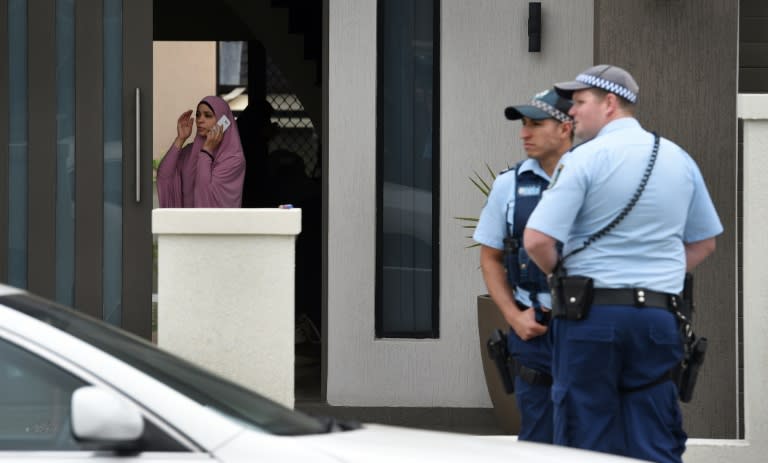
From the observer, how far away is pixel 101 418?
342 centimetres

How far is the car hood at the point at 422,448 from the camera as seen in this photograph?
3791mm

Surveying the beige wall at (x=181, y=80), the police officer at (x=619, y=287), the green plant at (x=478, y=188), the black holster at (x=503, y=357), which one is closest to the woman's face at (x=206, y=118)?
the green plant at (x=478, y=188)

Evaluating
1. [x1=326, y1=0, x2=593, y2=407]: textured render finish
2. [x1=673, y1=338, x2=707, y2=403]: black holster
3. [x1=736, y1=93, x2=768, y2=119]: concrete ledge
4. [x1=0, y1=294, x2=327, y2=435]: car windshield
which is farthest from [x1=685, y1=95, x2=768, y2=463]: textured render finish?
[x1=0, y1=294, x2=327, y2=435]: car windshield

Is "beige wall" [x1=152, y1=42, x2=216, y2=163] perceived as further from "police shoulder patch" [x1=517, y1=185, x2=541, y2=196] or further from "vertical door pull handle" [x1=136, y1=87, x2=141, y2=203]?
"police shoulder patch" [x1=517, y1=185, x2=541, y2=196]

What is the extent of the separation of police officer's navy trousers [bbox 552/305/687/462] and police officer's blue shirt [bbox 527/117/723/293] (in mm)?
134

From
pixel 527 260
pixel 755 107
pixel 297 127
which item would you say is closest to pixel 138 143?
pixel 755 107

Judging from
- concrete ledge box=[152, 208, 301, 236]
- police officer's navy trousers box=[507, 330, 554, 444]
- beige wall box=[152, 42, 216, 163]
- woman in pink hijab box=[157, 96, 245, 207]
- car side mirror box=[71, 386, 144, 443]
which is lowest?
police officer's navy trousers box=[507, 330, 554, 444]

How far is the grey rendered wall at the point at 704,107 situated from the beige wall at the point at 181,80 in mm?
26340

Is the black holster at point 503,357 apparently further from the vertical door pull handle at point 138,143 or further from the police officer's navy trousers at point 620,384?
the vertical door pull handle at point 138,143

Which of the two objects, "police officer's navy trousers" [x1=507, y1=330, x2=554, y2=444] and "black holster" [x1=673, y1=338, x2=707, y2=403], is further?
"police officer's navy trousers" [x1=507, y1=330, x2=554, y2=444]

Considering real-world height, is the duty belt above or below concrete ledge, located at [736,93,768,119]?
below

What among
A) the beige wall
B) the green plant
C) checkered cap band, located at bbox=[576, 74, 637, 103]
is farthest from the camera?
the beige wall

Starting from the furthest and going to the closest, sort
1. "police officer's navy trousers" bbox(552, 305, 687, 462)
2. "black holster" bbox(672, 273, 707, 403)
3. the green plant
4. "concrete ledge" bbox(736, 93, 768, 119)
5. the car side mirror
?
the green plant, "concrete ledge" bbox(736, 93, 768, 119), "black holster" bbox(672, 273, 707, 403), "police officer's navy trousers" bbox(552, 305, 687, 462), the car side mirror

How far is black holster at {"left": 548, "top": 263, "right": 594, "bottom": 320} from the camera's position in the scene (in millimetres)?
5297
